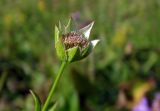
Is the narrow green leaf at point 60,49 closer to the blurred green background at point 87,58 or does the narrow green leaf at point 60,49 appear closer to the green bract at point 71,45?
the green bract at point 71,45

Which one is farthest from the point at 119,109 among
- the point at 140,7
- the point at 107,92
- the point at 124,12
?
the point at 140,7

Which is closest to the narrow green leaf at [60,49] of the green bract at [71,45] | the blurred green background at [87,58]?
the green bract at [71,45]

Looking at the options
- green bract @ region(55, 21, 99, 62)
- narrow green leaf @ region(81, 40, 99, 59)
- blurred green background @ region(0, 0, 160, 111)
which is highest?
green bract @ region(55, 21, 99, 62)

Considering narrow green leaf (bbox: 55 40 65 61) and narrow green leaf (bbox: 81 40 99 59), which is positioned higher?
narrow green leaf (bbox: 55 40 65 61)

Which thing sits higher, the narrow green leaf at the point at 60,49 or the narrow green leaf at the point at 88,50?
the narrow green leaf at the point at 60,49

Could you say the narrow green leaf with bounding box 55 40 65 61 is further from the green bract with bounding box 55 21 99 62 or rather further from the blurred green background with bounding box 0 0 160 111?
the blurred green background with bounding box 0 0 160 111

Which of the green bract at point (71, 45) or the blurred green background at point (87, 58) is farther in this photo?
the blurred green background at point (87, 58)

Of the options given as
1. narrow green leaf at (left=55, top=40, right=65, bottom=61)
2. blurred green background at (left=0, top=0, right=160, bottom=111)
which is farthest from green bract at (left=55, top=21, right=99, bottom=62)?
blurred green background at (left=0, top=0, right=160, bottom=111)
